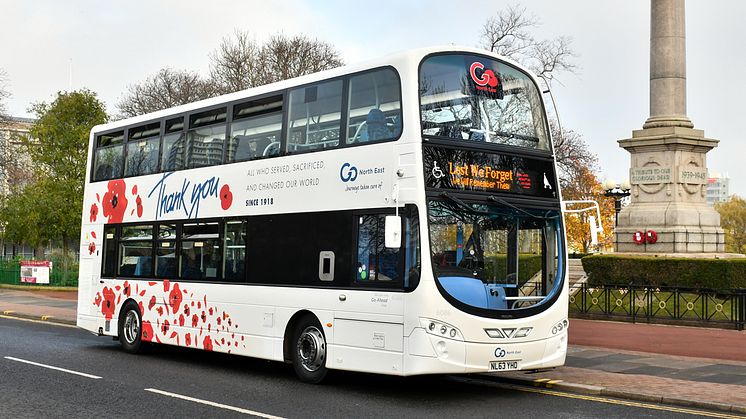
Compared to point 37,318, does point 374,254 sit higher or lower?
higher

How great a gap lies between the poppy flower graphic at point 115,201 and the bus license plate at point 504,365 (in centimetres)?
897

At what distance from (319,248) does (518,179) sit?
2.92 m

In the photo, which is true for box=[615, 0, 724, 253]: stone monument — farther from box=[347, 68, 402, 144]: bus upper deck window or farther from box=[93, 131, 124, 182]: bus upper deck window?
box=[347, 68, 402, 144]: bus upper deck window

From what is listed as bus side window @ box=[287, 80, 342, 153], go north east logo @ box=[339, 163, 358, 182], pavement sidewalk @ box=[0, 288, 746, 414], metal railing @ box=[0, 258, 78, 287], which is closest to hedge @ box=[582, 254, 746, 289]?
pavement sidewalk @ box=[0, 288, 746, 414]

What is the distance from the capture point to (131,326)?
1656 centimetres

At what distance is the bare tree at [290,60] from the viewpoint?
52.0 meters

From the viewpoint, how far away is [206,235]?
14.5m

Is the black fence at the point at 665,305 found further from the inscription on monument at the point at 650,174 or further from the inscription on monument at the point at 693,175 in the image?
the inscription on monument at the point at 693,175

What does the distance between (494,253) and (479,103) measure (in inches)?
77.4

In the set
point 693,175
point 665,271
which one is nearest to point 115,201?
point 665,271

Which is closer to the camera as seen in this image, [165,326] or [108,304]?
[165,326]

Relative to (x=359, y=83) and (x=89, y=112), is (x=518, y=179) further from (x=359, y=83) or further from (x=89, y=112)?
(x=89, y=112)

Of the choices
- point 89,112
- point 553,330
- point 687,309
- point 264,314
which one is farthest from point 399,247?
point 89,112

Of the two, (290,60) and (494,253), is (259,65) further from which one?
(494,253)
